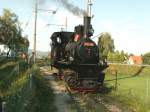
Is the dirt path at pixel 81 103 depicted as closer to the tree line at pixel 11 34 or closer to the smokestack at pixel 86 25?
the smokestack at pixel 86 25

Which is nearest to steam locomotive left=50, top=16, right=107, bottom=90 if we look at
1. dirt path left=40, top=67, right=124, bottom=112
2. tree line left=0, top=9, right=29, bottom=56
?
dirt path left=40, top=67, right=124, bottom=112

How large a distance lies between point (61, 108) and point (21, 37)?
7860 cm

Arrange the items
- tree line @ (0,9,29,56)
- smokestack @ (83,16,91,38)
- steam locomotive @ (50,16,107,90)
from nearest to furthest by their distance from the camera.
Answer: steam locomotive @ (50,16,107,90), smokestack @ (83,16,91,38), tree line @ (0,9,29,56)

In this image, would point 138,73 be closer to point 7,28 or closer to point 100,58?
point 100,58

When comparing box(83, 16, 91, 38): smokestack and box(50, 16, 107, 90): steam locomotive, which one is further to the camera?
box(83, 16, 91, 38): smokestack

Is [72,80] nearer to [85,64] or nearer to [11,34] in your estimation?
[85,64]

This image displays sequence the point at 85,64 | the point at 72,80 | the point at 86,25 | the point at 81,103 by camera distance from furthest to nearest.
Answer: the point at 86,25
the point at 85,64
the point at 72,80
the point at 81,103

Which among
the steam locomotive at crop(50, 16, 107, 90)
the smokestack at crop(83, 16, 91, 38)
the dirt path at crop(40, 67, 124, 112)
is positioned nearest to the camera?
the dirt path at crop(40, 67, 124, 112)

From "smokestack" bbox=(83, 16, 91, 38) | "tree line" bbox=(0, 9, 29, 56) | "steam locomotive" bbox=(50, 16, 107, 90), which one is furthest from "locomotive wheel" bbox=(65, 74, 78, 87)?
"tree line" bbox=(0, 9, 29, 56)

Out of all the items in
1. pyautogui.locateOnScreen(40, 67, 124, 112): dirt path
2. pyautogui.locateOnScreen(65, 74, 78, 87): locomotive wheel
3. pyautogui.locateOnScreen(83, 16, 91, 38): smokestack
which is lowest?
pyautogui.locateOnScreen(40, 67, 124, 112): dirt path

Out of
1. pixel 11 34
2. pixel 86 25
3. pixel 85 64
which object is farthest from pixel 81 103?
pixel 11 34

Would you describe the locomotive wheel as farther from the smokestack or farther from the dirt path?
the smokestack

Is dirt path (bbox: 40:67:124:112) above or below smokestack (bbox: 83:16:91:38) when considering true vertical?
below

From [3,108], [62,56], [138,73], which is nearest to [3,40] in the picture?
[138,73]
